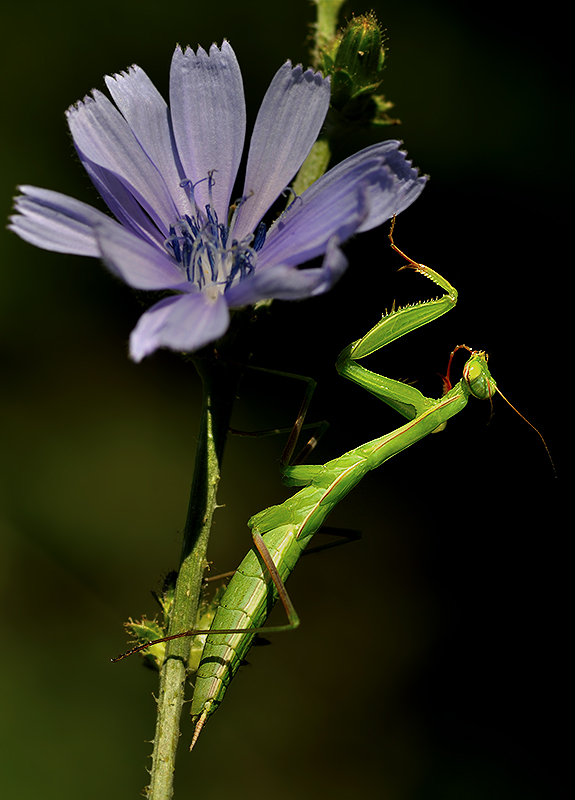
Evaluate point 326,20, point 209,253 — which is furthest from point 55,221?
point 326,20

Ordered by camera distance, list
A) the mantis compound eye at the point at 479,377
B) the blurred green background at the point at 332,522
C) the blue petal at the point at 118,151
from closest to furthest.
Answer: the blue petal at the point at 118,151, the mantis compound eye at the point at 479,377, the blurred green background at the point at 332,522

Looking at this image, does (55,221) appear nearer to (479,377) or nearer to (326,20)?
(326,20)

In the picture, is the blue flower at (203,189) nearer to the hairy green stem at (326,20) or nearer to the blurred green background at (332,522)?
the hairy green stem at (326,20)

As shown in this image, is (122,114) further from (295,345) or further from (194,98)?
(295,345)

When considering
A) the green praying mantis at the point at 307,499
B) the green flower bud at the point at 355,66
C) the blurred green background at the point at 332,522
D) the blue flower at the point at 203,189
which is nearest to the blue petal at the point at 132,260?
the blue flower at the point at 203,189

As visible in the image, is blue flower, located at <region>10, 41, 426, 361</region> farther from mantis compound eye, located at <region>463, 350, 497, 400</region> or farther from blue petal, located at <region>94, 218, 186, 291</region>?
mantis compound eye, located at <region>463, 350, 497, 400</region>

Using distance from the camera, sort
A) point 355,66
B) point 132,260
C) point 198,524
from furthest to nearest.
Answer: point 355,66, point 198,524, point 132,260

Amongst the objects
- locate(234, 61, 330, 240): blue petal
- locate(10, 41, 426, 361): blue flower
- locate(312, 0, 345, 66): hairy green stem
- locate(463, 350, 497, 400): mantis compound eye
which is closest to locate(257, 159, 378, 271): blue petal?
locate(10, 41, 426, 361): blue flower
